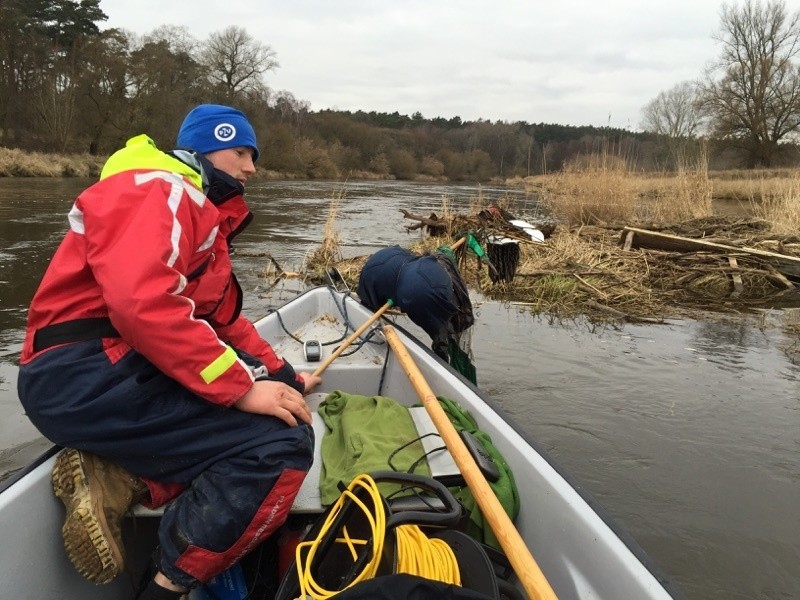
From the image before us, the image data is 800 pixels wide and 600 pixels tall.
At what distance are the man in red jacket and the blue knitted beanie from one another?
0.24m

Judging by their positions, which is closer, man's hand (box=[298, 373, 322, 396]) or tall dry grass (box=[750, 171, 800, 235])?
man's hand (box=[298, 373, 322, 396])

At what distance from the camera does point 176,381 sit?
1.54 m

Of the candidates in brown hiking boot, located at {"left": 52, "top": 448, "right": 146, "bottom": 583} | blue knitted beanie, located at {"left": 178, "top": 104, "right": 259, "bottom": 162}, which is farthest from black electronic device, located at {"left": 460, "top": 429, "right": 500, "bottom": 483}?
blue knitted beanie, located at {"left": 178, "top": 104, "right": 259, "bottom": 162}

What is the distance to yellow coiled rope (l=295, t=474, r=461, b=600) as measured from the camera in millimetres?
1366

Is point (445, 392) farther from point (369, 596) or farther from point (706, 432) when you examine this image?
point (706, 432)

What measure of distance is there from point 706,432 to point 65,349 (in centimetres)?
350

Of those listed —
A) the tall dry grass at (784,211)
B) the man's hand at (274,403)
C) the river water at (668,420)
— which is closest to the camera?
the man's hand at (274,403)

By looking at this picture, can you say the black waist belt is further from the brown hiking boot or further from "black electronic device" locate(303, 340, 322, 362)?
"black electronic device" locate(303, 340, 322, 362)

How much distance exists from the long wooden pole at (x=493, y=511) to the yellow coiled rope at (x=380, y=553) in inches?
5.7

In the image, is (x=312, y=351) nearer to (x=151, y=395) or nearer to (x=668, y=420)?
(x=151, y=395)

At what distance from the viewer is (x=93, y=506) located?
153 cm

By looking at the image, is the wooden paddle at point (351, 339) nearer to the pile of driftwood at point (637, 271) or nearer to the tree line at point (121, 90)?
the pile of driftwood at point (637, 271)

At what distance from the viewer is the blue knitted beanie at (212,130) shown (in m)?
1.93

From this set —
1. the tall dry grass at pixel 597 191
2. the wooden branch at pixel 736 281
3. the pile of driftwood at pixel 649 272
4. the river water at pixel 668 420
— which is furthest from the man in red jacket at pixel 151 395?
the tall dry grass at pixel 597 191
